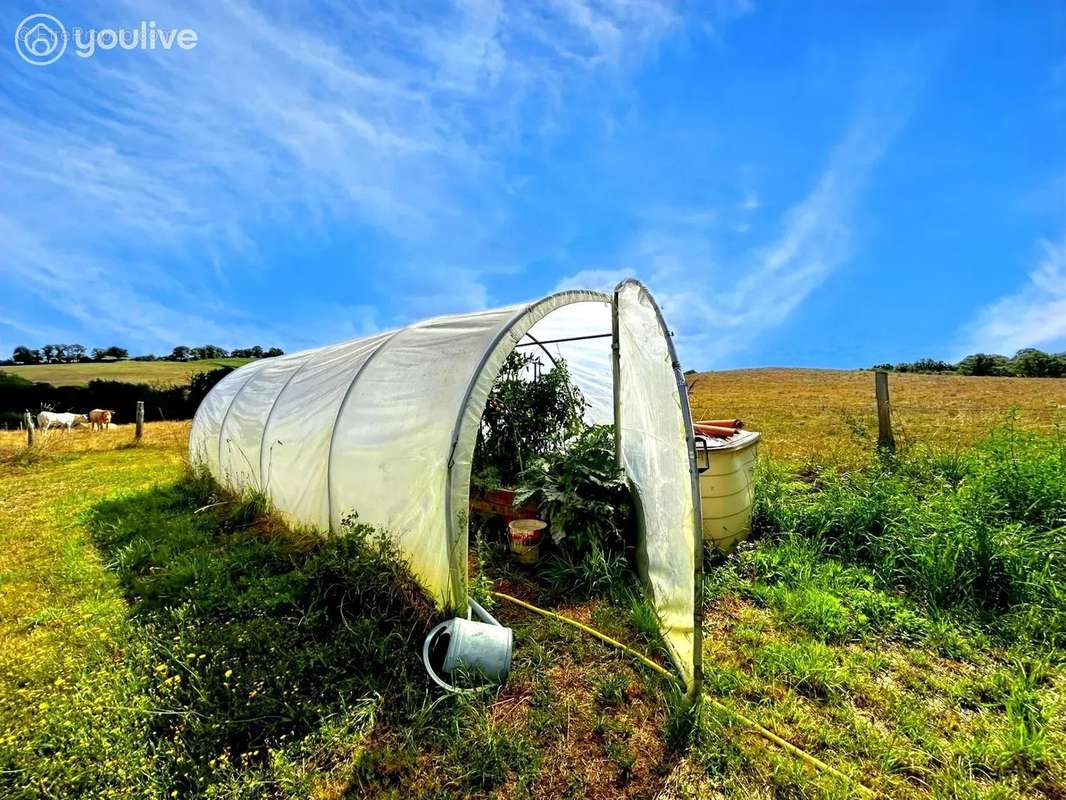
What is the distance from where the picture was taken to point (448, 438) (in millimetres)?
3242

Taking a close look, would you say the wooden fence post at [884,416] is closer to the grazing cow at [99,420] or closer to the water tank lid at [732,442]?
the water tank lid at [732,442]

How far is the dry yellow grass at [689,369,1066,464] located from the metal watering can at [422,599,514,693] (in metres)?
2.73

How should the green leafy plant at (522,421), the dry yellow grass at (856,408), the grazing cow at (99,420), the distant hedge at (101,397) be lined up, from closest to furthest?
the green leafy plant at (522,421)
the dry yellow grass at (856,408)
the grazing cow at (99,420)
the distant hedge at (101,397)

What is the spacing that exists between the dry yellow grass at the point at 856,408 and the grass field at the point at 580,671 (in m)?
1.95

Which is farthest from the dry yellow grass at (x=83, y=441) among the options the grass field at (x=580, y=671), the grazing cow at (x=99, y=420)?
the grass field at (x=580, y=671)

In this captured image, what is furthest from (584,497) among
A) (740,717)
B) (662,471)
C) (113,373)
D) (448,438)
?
(113,373)

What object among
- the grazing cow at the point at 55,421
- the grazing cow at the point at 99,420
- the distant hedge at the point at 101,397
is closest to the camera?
the grazing cow at the point at 55,421

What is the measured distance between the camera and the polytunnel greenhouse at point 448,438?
9.55ft

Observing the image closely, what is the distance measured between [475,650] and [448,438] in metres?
1.28

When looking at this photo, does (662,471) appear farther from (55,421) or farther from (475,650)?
(55,421)

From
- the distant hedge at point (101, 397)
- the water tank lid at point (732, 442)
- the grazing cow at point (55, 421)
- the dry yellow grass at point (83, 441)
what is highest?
the distant hedge at point (101, 397)

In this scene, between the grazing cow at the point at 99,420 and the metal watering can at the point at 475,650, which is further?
the grazing cow at the point at 99,420

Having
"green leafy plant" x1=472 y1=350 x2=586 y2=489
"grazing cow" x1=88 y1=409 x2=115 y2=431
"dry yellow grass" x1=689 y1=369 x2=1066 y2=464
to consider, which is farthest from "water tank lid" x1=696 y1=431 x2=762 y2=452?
"grazing cow" x1=88 y1=409 x2=115 y2=431

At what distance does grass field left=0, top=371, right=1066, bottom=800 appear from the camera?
2176mm
